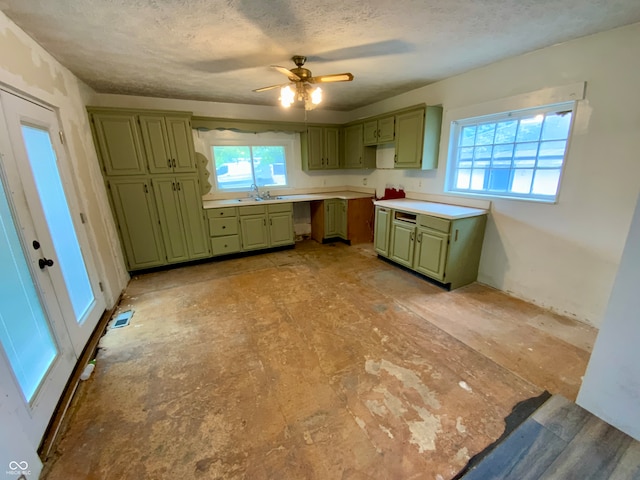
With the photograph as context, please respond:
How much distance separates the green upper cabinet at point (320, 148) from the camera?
479 cm

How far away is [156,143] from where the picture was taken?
3463 millimetres

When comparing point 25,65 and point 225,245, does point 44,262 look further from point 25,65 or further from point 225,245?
point 225,245

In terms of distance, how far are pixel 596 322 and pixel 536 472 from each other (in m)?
1.84

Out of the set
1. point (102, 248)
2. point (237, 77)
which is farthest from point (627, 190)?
point (102, 248)

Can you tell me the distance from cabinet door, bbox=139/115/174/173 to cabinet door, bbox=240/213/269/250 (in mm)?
1232

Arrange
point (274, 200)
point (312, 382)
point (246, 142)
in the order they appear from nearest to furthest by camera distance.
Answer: point (312, 382)
point (274, 200)
point (246, 142)

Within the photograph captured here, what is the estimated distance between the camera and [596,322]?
2.37 meters

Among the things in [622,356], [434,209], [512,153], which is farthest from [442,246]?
[622,356]

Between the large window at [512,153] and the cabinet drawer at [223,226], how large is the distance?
3106 millimetres

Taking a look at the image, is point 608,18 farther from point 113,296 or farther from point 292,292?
point 113,296

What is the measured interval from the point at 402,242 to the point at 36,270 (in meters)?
3.45

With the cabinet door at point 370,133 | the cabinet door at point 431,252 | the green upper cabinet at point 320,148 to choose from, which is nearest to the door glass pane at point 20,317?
the cabinet door at point 431,252

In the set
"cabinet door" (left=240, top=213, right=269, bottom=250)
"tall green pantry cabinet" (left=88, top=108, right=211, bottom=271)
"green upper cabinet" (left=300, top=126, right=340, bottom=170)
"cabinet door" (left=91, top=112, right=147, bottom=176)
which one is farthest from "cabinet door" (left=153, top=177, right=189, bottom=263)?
"green upper cabinet" (left=300, top=126, right=340, bottom=170)

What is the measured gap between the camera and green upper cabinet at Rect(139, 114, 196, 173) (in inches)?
134
